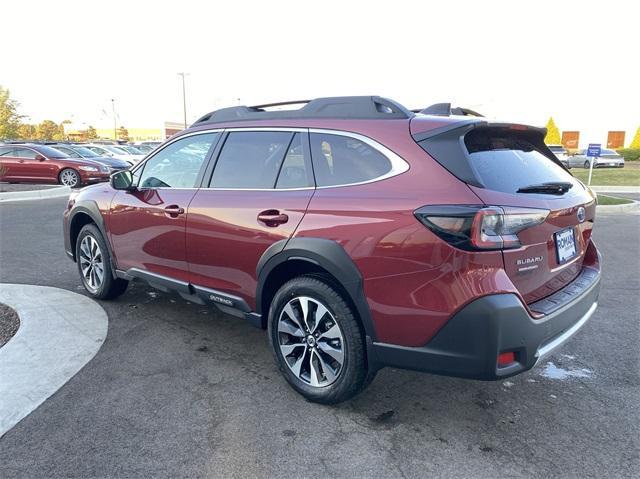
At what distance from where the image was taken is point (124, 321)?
14.5 feet

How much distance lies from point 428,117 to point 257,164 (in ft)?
4.13

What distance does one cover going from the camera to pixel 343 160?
2.94 metres

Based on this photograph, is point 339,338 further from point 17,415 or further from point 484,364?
point 17,415

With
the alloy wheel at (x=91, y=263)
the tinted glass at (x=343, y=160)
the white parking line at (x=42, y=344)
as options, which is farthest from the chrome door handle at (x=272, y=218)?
the alloy wheel at (x=91, y=263)

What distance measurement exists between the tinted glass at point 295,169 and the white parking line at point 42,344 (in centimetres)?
204

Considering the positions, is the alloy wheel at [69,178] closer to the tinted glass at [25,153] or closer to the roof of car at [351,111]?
the tinted glass at [25,153]

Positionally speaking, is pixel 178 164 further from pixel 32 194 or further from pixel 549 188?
pixel 32 194

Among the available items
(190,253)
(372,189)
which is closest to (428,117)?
(372,189)

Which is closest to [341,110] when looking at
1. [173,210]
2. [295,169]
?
[295,169]

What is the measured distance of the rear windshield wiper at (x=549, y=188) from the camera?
268 cm

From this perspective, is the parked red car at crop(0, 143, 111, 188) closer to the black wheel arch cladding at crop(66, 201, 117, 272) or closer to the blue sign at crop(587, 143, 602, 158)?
the black wheel arch cladding at crop(66, 201, 117, 272)

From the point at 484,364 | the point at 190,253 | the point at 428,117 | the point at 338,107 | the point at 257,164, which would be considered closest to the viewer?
the point at 484,364

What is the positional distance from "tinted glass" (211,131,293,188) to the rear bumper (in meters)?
1.43

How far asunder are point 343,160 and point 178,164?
1759 mm
